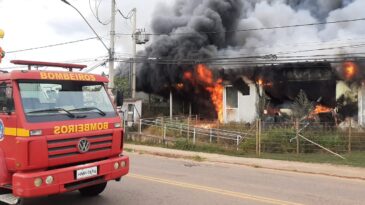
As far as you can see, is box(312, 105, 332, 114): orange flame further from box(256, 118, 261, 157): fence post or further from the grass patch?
the grass patch

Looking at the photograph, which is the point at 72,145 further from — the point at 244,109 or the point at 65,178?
the point at 244,109

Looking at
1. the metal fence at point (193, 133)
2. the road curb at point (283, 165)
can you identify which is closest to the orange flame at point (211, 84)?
the metal fence at point (193, 133)

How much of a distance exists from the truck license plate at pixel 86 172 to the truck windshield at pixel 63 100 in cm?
79

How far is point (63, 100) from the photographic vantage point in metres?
6.94

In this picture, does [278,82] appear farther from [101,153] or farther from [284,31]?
[101,153]

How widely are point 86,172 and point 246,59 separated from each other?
26.9m

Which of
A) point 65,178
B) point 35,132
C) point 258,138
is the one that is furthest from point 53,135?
point 258,138

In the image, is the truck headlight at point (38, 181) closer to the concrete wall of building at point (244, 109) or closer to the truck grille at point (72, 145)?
the truck grille at point (72, 145)

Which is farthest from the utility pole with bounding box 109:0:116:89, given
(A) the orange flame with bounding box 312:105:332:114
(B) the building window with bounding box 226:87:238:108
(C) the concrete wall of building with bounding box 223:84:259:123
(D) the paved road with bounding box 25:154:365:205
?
(D) the paved road with bounding box 25:154:365:205

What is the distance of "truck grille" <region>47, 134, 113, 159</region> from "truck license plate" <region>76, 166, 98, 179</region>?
259 millimetres

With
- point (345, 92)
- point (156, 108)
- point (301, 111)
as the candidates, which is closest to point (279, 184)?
point (301, 111)

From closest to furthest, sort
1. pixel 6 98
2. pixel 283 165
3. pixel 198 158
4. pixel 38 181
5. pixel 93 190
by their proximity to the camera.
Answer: pixel 38 181, pixel 6 98, pixel 93 190, pixel 283 165, pixel 198 158

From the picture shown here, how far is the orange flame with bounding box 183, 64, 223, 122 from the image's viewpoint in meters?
32.8

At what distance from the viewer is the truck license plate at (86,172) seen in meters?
6.63
